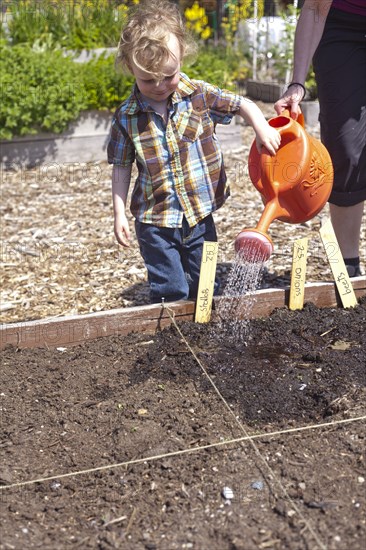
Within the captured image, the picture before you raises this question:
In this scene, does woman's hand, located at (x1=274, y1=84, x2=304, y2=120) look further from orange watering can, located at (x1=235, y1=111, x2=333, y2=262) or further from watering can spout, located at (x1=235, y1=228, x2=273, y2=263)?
watering can spout, located at (x1=235, y1=228, x2=273, y2=263)

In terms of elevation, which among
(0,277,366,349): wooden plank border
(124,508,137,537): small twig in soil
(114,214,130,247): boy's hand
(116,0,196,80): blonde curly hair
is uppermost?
(116,0,196,80): blonde curly hair

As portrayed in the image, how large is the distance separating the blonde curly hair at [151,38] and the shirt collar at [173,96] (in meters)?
0.11

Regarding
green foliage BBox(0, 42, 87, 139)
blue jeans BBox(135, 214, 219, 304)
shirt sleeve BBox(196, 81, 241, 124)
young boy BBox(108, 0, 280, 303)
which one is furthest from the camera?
green foliage BBox(0, 42, 87, 139)

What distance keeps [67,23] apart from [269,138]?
4389mm

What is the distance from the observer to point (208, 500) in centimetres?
198

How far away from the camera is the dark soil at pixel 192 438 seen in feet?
6.18

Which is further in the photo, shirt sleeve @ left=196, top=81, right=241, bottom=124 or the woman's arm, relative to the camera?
the woman's arm

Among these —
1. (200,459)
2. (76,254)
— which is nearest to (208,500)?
(200,459)

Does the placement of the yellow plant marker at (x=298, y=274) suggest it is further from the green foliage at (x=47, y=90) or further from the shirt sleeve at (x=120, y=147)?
the green foliage at (x=47, y=90)

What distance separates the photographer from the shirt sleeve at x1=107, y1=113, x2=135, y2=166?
2813 mm

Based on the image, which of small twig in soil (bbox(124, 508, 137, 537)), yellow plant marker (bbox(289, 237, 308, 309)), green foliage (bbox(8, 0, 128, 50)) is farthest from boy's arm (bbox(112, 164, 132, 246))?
green foliage (bbox(8, 0, 128, 50))

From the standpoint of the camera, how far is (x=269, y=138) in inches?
102

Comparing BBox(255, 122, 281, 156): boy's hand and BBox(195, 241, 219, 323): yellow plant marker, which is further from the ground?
BBox(255, 122, 281, 156): boy's hand

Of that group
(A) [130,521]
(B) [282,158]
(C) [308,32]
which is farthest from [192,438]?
(C) [308,32]
